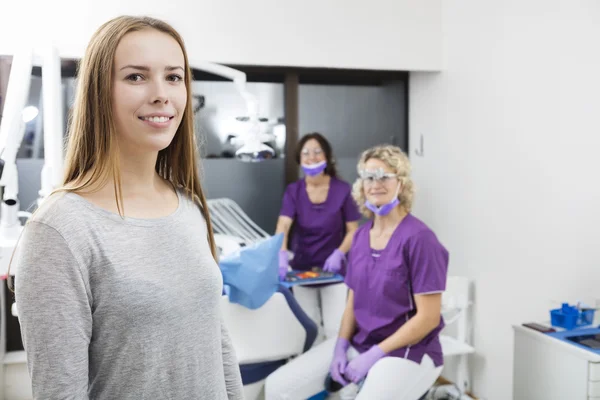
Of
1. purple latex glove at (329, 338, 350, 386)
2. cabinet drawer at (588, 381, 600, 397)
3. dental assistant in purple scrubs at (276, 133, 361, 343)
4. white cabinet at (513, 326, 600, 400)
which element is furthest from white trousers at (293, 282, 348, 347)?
cabinet drawer at (588, 381, 600, 397)

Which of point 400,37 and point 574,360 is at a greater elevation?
point 400,37

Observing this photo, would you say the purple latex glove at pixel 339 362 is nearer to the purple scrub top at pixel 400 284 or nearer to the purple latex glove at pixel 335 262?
the purple scrub top at pixel 400 284

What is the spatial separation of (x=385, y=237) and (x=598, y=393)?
0.77 m

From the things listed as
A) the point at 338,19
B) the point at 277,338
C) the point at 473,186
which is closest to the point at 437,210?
the point at 473,186

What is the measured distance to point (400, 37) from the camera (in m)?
3.04

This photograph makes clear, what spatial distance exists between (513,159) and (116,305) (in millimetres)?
2058

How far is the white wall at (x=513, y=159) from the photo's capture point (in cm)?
206

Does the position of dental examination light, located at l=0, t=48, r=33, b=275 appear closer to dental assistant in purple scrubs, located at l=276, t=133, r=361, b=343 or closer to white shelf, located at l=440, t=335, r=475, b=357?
dental assistant in purple scrubs, located at l=276, t=133, r=361, b=343

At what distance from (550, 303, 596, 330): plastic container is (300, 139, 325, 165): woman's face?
1374mm

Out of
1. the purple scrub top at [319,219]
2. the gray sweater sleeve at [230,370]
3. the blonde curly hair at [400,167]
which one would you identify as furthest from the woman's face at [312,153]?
the gray sweater sleeve at [230,370]

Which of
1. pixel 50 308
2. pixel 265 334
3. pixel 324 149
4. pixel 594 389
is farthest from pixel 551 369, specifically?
pixel 50 308

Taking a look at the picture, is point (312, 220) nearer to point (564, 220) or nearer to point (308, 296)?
point (308, 296)

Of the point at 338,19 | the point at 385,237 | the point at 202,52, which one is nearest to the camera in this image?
the point at 385,237

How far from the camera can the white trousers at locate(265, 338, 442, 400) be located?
1734 millimetres
